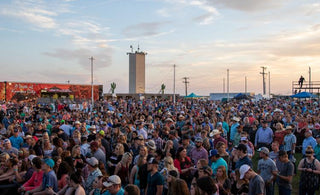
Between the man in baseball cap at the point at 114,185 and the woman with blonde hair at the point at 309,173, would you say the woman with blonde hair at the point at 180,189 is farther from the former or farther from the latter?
the woman with blonde hair at the point at 309,173

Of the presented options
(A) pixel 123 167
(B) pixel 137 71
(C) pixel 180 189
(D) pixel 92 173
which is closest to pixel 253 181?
(C) pixel 180 189

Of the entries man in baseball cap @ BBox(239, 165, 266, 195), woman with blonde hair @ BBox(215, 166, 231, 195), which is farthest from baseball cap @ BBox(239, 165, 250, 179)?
woman with blonde hair @ BBox(215, 166, 231, 195)

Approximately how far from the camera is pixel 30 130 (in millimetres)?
11898

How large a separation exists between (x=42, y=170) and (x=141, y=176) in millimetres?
1968

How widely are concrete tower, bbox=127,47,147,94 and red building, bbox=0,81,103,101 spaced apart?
10.8 m

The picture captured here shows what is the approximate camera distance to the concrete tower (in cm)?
5464

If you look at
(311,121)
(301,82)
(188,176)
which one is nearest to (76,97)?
(301,82)

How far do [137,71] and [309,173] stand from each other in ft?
162

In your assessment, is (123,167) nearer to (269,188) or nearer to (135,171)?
(135,171)

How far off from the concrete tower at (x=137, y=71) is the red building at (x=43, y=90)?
10773mm

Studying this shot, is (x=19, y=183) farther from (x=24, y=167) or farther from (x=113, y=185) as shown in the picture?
(x=113, y=185)

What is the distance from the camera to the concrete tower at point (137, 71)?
5464 centimetres

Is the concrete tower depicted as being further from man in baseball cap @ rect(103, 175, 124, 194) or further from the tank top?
man in baseball cap @ rect(103, 175, 124, 194)

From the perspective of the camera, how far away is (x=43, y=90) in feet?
133
